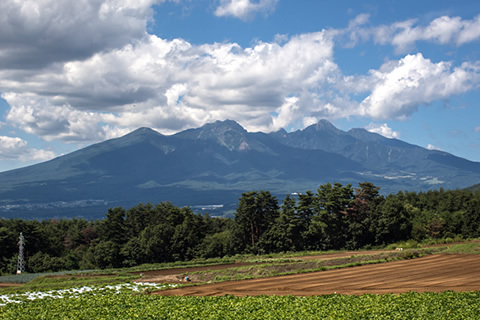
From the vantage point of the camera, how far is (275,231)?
278 feet

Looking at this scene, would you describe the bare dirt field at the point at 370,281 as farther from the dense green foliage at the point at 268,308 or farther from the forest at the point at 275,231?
the forest at the point at 275,231

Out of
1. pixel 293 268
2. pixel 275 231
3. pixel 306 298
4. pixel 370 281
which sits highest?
pixel 306 298

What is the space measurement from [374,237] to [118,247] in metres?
46.3

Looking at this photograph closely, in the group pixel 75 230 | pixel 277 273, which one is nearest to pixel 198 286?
pixel 277 273

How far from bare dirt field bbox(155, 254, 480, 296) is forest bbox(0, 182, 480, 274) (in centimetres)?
3372

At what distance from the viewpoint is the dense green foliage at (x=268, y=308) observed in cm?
2353

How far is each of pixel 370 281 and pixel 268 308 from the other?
49.3 feet

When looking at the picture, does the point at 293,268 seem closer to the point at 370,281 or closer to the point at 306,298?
the point at 370,281

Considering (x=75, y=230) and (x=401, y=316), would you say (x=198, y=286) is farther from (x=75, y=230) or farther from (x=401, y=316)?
(x=75, y=230)

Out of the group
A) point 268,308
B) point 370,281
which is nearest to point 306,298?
point 268,308

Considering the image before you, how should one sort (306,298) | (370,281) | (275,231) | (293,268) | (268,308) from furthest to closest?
(275,231)
(293,268)
(370,281)
(306,298)
(268,308)

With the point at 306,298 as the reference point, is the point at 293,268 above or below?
below

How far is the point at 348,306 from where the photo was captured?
84.5 feet

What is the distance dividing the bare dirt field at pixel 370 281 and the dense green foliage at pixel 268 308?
5.41 m
